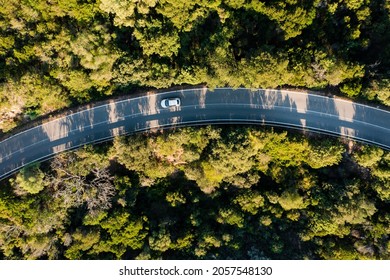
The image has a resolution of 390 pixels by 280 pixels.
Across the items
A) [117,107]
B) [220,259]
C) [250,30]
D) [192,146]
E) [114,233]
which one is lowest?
[220,259]

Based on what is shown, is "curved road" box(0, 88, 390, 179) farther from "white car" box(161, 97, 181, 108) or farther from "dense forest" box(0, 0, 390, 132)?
"dense forest" box(0, 0, 390, 132)

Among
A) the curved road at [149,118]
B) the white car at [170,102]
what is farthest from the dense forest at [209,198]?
the white car at [170,102]

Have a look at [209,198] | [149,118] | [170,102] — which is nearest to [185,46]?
[170,102]

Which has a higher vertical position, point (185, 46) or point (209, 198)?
point (185, 46)

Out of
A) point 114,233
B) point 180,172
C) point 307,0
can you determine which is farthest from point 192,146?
point 307,0

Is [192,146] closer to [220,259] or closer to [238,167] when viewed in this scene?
[238,167]

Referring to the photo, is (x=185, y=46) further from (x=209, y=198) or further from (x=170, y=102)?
(x=209, y=198)
